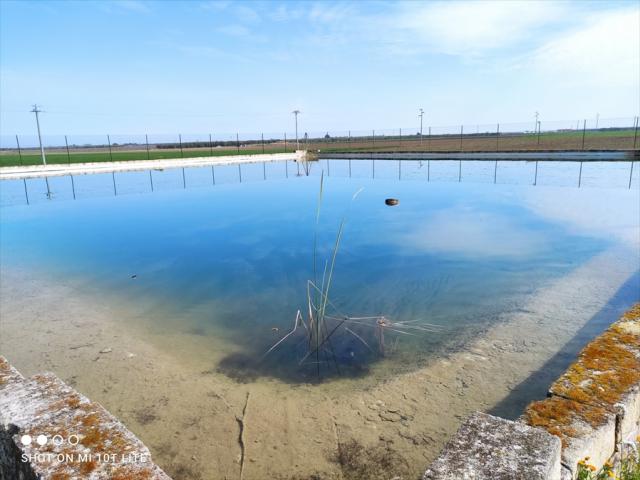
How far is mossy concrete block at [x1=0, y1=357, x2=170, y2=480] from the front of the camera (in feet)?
4.96

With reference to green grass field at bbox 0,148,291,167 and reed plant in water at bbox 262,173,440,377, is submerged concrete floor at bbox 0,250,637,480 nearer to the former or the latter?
reed plant in water at bbox 262,173,440,377

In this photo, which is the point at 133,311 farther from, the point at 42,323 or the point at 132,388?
the point at 132,388

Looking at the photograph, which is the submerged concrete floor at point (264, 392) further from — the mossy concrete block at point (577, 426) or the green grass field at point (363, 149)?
the green grass field at point (363, 149)

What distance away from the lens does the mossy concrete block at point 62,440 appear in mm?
1512

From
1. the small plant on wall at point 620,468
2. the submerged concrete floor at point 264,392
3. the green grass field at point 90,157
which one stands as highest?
the green grass field at point 90,157

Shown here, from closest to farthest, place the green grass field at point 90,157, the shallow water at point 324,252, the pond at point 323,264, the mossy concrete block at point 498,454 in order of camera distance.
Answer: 1. the mossy concrete block at point 498,454
2. the pond at point 323,264
3. the shallow water at point 324,252
4. the green grass field at point 90,157

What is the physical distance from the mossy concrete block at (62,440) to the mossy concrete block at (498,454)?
3.14 ft

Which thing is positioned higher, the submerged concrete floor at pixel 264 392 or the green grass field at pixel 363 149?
the green grass field at pixel 363 149

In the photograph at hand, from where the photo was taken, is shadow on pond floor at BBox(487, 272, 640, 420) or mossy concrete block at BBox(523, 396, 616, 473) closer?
mossy concrete block at BBox(523, 396, 616, 473)

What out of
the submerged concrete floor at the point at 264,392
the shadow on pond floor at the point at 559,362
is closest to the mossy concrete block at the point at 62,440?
the submerged concrete floor at the point at 264,392

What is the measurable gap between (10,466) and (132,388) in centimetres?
226

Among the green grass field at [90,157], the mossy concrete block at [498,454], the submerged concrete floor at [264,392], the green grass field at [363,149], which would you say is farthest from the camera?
the green grass field at [363,149]

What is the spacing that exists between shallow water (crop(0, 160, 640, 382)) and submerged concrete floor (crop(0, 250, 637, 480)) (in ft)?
0.84

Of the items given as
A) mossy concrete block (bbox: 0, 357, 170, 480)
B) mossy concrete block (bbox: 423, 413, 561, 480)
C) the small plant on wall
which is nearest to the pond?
the small plant on wall
